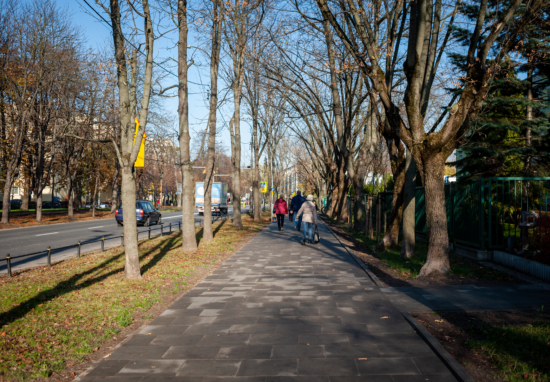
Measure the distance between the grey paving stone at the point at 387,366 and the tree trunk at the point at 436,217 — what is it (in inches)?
186

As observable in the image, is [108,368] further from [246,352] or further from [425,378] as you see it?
[425,378]

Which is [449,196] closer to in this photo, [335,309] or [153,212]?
[335,309]

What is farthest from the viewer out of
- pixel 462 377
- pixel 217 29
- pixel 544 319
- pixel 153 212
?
pixel 153 212

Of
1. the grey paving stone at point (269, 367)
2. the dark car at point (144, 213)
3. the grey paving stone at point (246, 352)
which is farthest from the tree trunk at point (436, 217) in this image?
the dark car at point (144, 213)

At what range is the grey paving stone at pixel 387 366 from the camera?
4.10 metres

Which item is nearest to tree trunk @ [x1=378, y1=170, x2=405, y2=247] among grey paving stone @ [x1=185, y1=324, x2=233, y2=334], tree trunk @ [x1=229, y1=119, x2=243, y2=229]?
grey paving stone @ [x1=185, y1=324, x2=233, y2=334]

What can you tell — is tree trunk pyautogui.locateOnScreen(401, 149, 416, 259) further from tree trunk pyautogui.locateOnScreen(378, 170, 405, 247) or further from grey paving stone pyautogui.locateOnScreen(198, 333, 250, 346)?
grey paving stone pyautogui.locateOnScreen(198, 333, 250, 346)

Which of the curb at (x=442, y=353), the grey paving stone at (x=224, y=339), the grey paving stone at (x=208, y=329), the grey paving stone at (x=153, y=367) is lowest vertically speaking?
the grey paving stone at (x=208, y=329)

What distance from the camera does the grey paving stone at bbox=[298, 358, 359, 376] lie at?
412 cm

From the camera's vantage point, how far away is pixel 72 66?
2645 centimetres

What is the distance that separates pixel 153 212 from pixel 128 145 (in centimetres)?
2108

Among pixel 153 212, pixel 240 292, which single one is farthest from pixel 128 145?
pixel 153 212

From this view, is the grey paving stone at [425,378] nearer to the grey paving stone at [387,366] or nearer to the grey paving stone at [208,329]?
the grey paving stone at [387,366]

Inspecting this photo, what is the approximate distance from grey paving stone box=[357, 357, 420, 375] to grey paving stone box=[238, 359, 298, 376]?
701mm
